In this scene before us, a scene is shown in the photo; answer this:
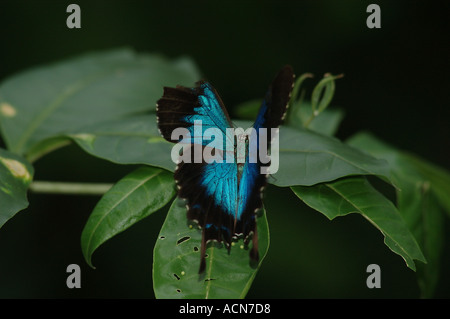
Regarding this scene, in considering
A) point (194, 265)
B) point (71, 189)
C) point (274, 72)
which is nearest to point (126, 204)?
point (194, 265)

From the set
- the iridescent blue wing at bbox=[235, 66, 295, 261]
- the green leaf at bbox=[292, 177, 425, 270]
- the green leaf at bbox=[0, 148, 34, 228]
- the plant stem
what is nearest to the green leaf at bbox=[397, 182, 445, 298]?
the green leaf at bbox=[292, 177, 425, 270]

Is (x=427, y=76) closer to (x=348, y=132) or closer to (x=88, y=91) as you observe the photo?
(x=348, y=132)

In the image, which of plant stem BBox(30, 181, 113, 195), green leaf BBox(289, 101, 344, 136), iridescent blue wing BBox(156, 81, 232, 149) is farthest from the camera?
green leaf BBox(289, 101, 344, 136)

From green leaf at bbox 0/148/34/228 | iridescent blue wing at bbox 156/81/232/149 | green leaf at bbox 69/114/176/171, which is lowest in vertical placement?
green leaf at bbox 0/148/34/228

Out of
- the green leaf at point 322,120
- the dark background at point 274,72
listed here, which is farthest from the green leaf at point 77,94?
the dark background at point 274,72

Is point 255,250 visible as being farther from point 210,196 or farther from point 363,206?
point 363,206

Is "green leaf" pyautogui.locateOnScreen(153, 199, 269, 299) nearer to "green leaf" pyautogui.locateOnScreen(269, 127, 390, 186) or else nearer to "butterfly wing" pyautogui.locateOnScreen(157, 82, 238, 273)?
"butterfly wing" pyautogui.locateOnScreen(157, 82, 238, 273)

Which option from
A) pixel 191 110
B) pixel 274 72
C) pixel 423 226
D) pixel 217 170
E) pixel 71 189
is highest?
pixel 274 72
